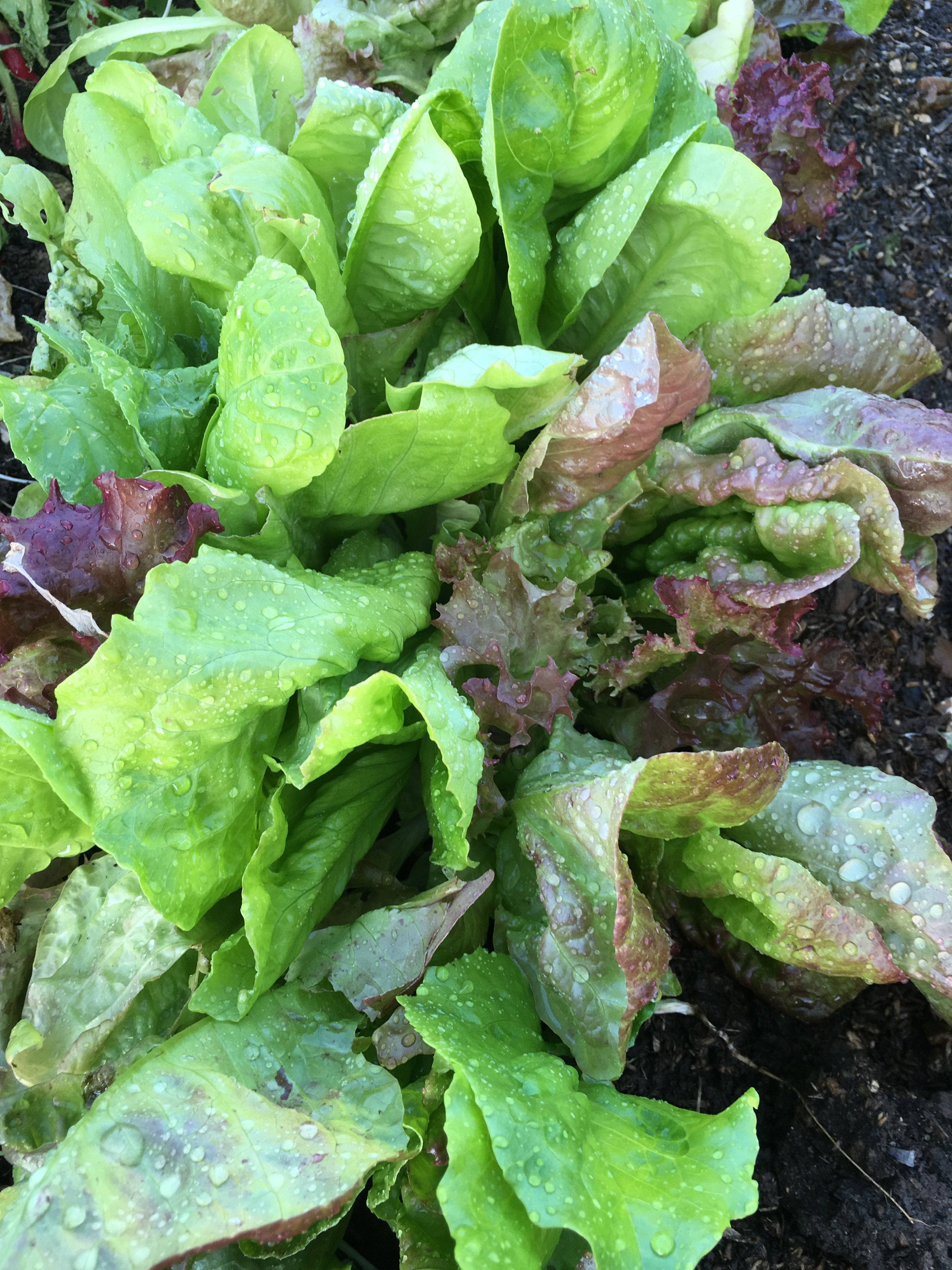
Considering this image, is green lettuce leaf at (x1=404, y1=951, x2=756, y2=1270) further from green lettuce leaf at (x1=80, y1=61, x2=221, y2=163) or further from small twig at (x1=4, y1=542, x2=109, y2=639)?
green lettuce leaf at (x1=80, y1=61, x2=221, y2=163)

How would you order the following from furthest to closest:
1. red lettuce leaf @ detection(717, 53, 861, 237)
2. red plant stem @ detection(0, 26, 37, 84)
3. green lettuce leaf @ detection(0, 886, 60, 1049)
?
red plant stem @ detection(0, 26, 37, 84) < red lettuce leaf @ detection(717, 53, 861, 237) < green lettuce leaf @ detection(0, 886, 60, 1049)

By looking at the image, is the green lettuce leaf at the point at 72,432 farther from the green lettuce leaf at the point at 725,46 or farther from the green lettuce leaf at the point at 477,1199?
the green lettuce leaf at the point at 725,46

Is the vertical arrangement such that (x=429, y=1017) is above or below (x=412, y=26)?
below

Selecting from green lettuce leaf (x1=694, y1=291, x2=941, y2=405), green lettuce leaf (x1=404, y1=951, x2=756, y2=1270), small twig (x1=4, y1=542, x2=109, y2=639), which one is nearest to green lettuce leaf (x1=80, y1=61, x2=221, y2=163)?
small twig (x1=4, y1=542, x2=109, y2=639)

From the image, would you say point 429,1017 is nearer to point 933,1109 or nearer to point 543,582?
point 543,582

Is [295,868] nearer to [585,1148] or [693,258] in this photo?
[585,1148]

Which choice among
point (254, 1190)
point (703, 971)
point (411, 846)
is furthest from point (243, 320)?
point (703, 971)
